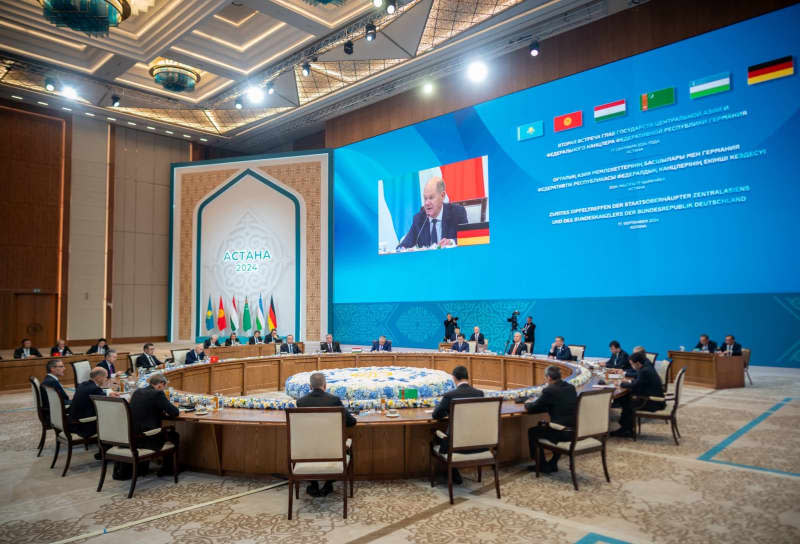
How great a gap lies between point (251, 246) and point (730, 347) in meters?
13.3

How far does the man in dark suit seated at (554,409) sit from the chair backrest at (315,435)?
171 centimetres

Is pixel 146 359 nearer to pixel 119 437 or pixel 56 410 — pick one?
pixel 56 410

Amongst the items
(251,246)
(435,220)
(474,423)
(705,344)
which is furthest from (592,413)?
(251,246)

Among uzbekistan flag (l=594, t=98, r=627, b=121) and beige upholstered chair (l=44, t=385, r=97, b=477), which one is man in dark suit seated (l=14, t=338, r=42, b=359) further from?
uzbekistan flag (l=594, t=98, r=627, b=121)

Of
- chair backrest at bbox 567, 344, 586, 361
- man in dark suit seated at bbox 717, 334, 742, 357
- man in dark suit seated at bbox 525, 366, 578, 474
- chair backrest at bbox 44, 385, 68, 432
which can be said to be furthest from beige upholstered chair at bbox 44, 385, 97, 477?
man in dark suit seated at bbox 717, 334, 742, 357

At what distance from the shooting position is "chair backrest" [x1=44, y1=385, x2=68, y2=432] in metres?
4.83

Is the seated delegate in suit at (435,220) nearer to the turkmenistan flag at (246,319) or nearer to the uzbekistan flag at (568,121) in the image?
the uzbekistan flag at (568,121)

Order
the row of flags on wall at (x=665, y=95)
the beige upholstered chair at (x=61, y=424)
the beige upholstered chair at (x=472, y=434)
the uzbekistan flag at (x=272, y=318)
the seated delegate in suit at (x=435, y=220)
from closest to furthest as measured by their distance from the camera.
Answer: the beige upholstered chair at (x=472, y=434), the beige upholstered chair at (x=61, y=424), the row of flags on wall at (x=665, y=95), the seated delegate in suit at (x=435, y=220), the uzbekistan flag at (x=272, y=318)

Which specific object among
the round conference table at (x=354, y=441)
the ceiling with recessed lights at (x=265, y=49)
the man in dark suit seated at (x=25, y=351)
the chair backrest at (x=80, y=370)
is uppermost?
the ceiling with recessed lights at (x=265, y=49)

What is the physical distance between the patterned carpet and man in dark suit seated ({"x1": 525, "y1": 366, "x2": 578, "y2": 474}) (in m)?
0.35

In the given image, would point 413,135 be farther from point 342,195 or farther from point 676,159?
point 676,159

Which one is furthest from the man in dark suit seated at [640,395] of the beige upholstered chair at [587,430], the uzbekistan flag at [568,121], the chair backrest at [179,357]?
the chair backrest at [179,357]

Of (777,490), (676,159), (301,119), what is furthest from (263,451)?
(301,119)

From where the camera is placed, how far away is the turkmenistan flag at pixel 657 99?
9.59m
